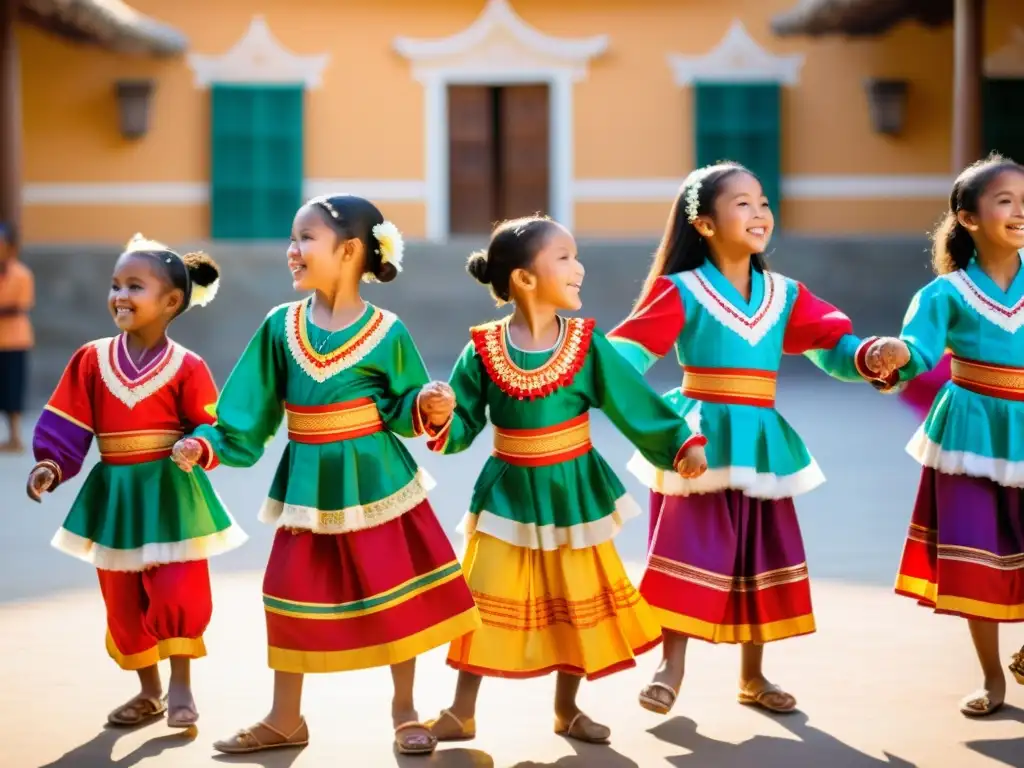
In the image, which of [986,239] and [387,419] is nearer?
[387,419]

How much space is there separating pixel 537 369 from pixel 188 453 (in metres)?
0.89

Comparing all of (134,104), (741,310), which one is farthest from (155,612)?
(134,104)

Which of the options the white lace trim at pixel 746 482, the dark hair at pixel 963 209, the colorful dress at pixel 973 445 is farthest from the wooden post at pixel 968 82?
the white lace trim at pixel 746 482

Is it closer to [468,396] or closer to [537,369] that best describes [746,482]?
[537,369]

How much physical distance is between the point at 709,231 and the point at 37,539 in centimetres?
387

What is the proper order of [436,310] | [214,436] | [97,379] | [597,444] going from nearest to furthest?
[214,436], [97,379], [597,444], [436,310]

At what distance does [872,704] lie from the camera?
411 cm

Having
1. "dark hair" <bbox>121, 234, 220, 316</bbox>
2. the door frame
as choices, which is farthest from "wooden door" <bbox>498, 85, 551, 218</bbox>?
"dark hair" <bbox>121, 234, 220, 316</bbox>

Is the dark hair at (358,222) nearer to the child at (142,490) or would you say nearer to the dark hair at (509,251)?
the dark hair at (509,251)

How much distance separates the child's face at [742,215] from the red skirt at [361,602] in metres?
1.21

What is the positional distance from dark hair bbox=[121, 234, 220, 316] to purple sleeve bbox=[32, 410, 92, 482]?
44 centimetres

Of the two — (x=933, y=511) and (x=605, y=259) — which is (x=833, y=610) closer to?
(x=933, y=511)

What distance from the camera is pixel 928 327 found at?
4207mm

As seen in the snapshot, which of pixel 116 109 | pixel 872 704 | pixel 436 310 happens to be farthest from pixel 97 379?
pixel 116 109
